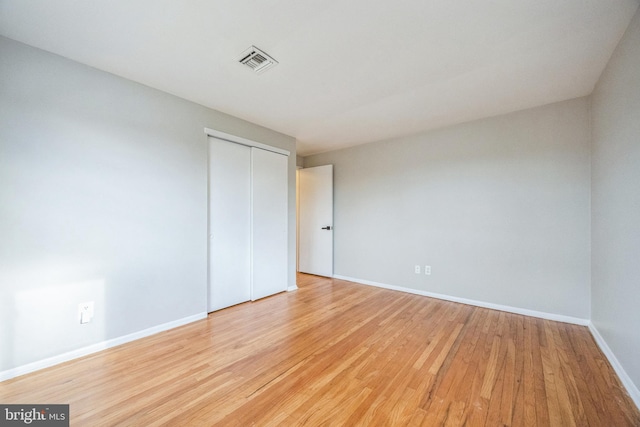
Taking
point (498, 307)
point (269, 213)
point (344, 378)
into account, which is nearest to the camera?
point (344, 378)

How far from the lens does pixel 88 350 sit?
203cm

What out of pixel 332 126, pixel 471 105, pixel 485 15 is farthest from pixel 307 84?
pixel 471 105

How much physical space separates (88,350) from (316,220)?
11.5 feet

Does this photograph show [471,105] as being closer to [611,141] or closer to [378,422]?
[611,141]

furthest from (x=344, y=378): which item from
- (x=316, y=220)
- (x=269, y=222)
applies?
(x=316, y=220)

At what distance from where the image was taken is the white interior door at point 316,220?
4637 millimetres

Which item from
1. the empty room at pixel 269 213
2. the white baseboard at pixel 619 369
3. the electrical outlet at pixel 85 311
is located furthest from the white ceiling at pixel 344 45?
the white baseboard at pixel 619 369

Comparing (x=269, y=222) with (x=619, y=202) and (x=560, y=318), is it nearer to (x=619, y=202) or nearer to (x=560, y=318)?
(x=619, y=202)

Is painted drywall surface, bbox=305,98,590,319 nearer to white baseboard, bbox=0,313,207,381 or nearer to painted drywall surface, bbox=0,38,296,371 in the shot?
painted drywall surface, bbox=0,38,296,371

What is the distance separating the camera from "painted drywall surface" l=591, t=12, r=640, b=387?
1571 millimetres

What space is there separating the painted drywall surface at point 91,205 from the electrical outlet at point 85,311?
31 millimetres

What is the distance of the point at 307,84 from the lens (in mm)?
2338

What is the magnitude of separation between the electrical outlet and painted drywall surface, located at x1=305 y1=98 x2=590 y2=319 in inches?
137

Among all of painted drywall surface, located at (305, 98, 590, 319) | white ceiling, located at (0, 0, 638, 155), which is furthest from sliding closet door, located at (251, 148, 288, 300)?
painted drywall surface, located at (305, 98, 590, 319)
